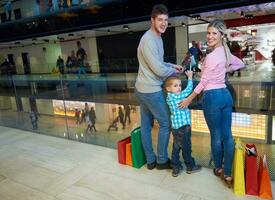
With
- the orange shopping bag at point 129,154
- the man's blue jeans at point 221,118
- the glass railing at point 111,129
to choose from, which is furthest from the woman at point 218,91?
the orange shopping bag at point 129,154

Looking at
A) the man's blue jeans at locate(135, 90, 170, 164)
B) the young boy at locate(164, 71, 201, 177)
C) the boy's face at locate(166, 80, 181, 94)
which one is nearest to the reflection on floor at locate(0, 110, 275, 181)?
the man's blue jeans at locate(135, 90, 170, 164)

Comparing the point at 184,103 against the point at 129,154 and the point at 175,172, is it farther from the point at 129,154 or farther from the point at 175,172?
the point at 129,154

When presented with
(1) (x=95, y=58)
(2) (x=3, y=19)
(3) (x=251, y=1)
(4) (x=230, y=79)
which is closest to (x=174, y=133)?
(4) (x=230, y=79)

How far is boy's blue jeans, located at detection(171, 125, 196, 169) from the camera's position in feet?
6.81

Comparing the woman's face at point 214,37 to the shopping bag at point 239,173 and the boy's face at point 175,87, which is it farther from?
the shopping bag at point 239,173

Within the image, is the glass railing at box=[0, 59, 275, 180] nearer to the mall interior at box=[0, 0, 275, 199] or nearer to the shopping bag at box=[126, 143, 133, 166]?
the mall interior at box=[0, 0, 275, 199]

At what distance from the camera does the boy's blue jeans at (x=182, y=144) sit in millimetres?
2076

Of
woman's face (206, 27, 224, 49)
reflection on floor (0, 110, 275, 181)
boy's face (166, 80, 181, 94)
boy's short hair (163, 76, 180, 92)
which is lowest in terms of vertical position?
reflection on floor (0, 110, 275, 181)

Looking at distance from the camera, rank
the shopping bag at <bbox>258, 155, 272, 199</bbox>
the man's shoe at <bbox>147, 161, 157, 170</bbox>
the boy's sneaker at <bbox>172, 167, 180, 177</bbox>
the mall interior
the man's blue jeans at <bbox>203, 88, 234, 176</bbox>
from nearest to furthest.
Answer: the shopping bag at <bbox>258, 155, 272, 199</bbox>
the man's blue jeans at <bbox>203, 88, 234, 176</bbox>
the boy's sneaker at <bbox>172, 167, 180, 177</bbox>
the man's shoe at <bbox>147, 161, 157, 170</bbox>
the mall interior

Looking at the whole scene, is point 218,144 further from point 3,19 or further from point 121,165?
point 3,19

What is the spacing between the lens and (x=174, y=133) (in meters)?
2.11

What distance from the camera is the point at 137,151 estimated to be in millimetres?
2393

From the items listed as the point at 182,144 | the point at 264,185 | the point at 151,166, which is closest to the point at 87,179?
the point at 151,166

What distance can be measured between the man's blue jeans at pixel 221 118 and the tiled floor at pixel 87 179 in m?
0.29
